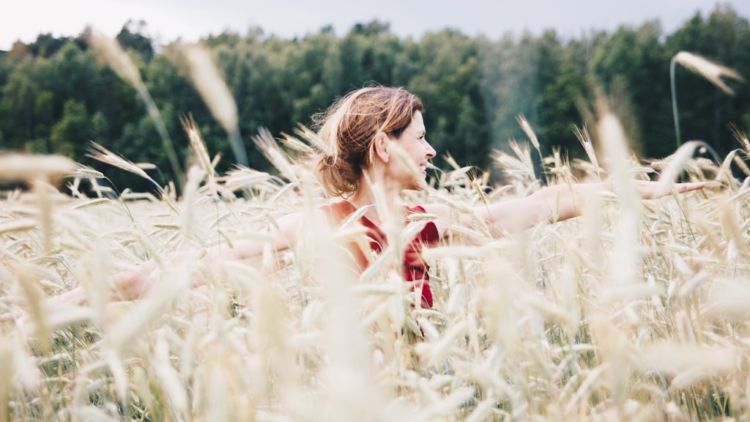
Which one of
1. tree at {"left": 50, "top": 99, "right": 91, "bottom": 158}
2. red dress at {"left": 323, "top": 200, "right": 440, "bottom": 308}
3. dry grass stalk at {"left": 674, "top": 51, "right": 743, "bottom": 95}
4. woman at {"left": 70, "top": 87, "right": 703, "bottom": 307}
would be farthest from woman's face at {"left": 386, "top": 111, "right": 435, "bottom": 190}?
tree at {"left": 50, "top": 99, "right": 91, "bottom": 158}

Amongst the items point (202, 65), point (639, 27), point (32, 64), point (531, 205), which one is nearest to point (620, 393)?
point (202, 65)

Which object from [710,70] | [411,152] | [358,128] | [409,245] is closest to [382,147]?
[411,152]

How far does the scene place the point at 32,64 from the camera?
116 ft

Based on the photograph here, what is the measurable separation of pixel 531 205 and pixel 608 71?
3351cm

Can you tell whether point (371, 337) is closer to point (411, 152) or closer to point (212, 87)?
point (212, 87)

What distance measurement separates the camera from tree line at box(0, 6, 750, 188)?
99.6 feet

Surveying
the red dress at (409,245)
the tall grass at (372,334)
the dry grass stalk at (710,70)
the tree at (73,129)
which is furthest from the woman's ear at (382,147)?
the tree at (73,129)

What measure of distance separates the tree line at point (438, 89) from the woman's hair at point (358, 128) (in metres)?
26.4

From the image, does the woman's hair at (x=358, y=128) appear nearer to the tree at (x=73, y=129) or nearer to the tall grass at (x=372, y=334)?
the tall grass at (x=372, y=334)

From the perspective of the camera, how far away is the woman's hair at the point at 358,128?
233cm

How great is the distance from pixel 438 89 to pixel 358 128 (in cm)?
3143

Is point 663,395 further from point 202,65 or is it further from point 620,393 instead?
point 202,65

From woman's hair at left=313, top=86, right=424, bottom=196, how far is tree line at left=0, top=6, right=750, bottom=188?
26.4 meters

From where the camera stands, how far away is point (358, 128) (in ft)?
7.98
